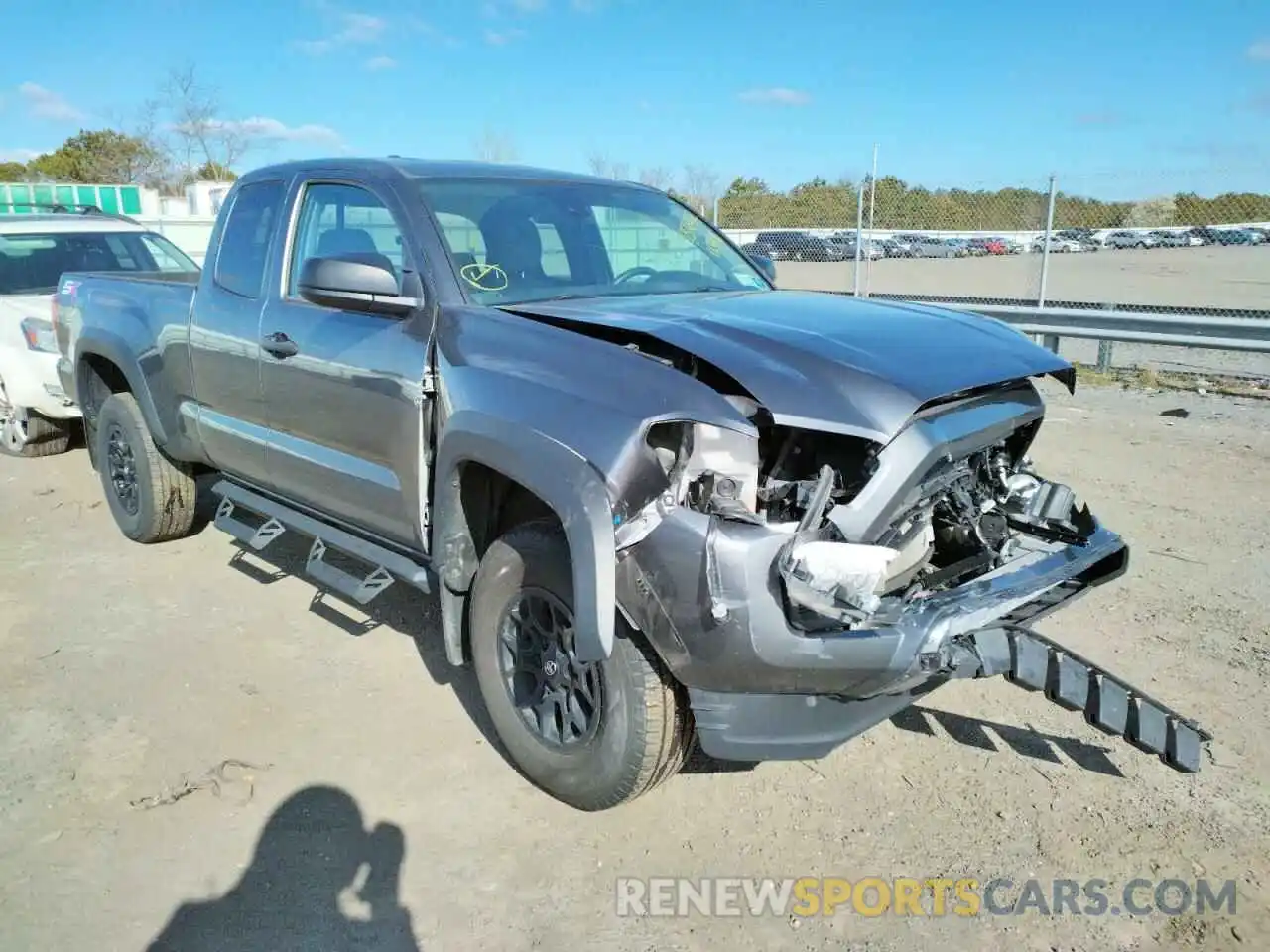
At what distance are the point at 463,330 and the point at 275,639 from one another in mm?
2133

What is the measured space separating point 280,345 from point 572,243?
1273 mm

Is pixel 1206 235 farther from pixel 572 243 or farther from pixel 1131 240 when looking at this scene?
pixel 572 243

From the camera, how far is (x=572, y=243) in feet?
13.0

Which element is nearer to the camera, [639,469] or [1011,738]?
[639,469]

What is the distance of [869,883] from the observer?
285cm

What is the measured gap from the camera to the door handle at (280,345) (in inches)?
157

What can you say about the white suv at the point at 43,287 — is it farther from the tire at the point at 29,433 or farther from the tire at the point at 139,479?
the tire at the point at 139,479

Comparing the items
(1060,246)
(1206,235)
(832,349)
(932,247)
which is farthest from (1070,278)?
(832,349)

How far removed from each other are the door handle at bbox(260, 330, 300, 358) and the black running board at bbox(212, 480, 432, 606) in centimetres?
75

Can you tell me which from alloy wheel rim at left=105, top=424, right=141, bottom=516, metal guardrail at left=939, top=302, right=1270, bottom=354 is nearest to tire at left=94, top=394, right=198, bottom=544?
alloy wheel rim at left=105, top=424, right=141, bottom=516

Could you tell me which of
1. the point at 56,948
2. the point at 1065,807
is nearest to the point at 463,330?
the point at 56,948

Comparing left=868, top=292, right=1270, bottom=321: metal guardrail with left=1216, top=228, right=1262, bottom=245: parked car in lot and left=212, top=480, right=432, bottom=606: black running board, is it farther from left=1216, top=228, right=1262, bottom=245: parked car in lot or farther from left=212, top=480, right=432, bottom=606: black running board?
left=212, top=480, right=432, bottom=606: black running board

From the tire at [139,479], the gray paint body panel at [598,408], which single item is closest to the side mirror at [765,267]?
the gray paint body panel at [598,408]

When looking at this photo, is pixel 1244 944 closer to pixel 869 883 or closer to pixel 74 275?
pixel 869 883
